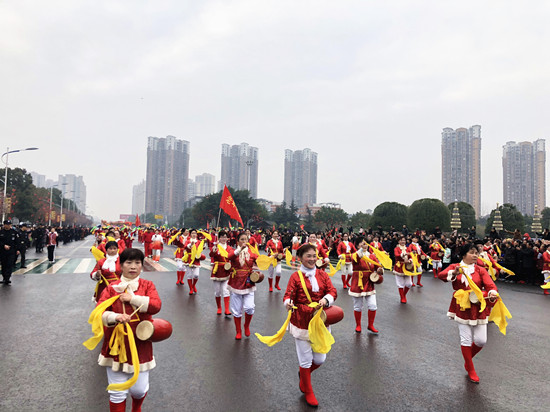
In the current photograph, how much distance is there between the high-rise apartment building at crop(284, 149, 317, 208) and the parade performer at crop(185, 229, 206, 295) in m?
147

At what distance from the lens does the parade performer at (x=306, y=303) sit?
4.21m

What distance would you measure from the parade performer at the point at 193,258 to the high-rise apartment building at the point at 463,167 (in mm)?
85587

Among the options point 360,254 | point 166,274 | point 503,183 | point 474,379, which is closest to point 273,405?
point 474,379

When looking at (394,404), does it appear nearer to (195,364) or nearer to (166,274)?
(195,364)

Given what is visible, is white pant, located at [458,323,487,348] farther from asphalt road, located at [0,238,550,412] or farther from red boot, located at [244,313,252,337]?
red boot, located at [244,313,252,337]

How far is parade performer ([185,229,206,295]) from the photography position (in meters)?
9.94

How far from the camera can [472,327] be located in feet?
16.6

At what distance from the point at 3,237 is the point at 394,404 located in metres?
12.4

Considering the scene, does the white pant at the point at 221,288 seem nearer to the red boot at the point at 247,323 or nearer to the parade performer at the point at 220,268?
the parade performer at the point at 220,268

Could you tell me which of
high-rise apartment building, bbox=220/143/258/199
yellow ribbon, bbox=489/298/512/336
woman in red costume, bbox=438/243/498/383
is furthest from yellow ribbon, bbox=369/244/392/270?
high-rise apartment building, bbox=220/143/258/199

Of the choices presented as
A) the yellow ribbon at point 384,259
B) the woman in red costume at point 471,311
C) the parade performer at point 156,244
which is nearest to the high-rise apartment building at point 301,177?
the parade performer at point 156,244

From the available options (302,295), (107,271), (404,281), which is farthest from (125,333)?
(404,281)

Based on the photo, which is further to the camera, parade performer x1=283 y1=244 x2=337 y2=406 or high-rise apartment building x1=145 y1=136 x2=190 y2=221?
high-rise apartment building x1=145 y1=136 x2=190 y2=221

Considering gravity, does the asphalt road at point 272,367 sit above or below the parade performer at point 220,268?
below
